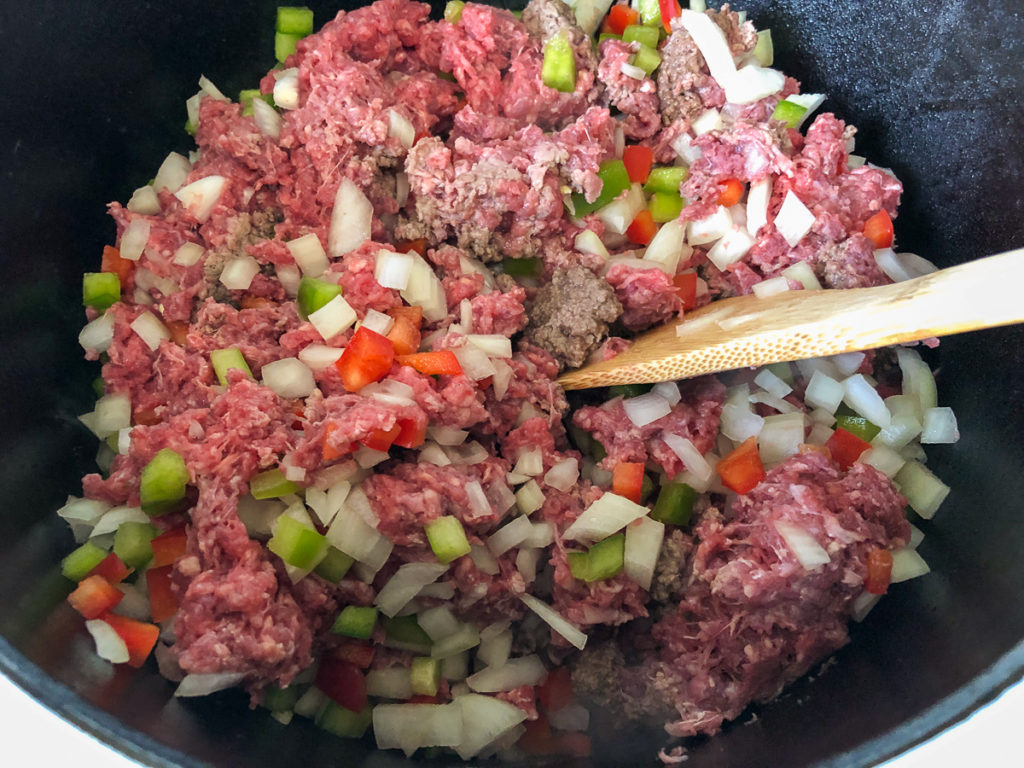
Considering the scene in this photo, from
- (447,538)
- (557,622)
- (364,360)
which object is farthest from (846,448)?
(364,360)

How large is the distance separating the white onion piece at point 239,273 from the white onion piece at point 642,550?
1.54 meters

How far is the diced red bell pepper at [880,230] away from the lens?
8.77ft

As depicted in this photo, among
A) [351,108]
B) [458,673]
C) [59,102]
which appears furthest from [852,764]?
[59,102]

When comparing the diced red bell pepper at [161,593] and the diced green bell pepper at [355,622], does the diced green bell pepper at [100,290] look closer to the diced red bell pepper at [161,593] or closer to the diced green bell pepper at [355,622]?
the diced red bell pepper at [161,593]

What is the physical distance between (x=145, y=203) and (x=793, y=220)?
8.04 ft

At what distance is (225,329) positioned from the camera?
243 cm

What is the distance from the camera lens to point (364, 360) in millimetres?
2250

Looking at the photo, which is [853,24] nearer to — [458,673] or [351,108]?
[351,108]

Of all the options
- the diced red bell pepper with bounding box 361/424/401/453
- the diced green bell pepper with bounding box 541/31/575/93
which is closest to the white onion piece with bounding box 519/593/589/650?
the diced red bell pepper with bounding box 361/424/401/453

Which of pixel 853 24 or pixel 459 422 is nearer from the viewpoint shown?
pixel 459 422

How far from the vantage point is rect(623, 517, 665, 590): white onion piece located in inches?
91.7

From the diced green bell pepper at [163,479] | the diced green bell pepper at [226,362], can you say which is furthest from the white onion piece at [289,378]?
the diced green bell pepper at [163,479]

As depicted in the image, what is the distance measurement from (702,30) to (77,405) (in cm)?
273

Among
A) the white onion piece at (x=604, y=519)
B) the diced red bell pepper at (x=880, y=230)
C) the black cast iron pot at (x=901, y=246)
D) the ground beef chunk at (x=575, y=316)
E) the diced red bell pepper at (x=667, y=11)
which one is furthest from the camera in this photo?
the diced red bell pepper at (x=667, y=11)
